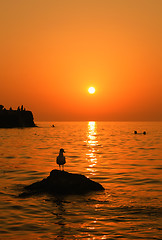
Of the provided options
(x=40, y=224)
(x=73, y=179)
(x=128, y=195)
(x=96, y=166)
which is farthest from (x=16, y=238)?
(x=96, y=166)

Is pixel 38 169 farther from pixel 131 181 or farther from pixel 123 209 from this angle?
pixel 123 209

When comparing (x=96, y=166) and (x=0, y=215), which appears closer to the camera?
(x=0, y=215)

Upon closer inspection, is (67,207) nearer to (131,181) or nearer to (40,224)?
(40,224)

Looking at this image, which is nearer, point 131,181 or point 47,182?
point 47,182

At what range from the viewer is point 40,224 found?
43.7 feet

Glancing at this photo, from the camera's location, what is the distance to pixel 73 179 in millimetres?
18906

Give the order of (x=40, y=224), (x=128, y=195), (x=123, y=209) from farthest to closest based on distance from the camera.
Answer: (x=128, y=195) < (x=123, y=209) < (x=40, y=224)

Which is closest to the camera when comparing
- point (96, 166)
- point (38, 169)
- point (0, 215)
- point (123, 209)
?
point (0, 215)

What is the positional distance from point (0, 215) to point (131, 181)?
1156cm

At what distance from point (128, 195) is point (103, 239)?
23.8 feet

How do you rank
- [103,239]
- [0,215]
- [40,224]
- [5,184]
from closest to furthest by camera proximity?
[103,239]
[40,224]
[0,215]
[5,184]

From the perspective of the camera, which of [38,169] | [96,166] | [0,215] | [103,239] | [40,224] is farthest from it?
[96,166]

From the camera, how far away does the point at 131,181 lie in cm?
2330

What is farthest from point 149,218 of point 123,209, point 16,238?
point 16,238
